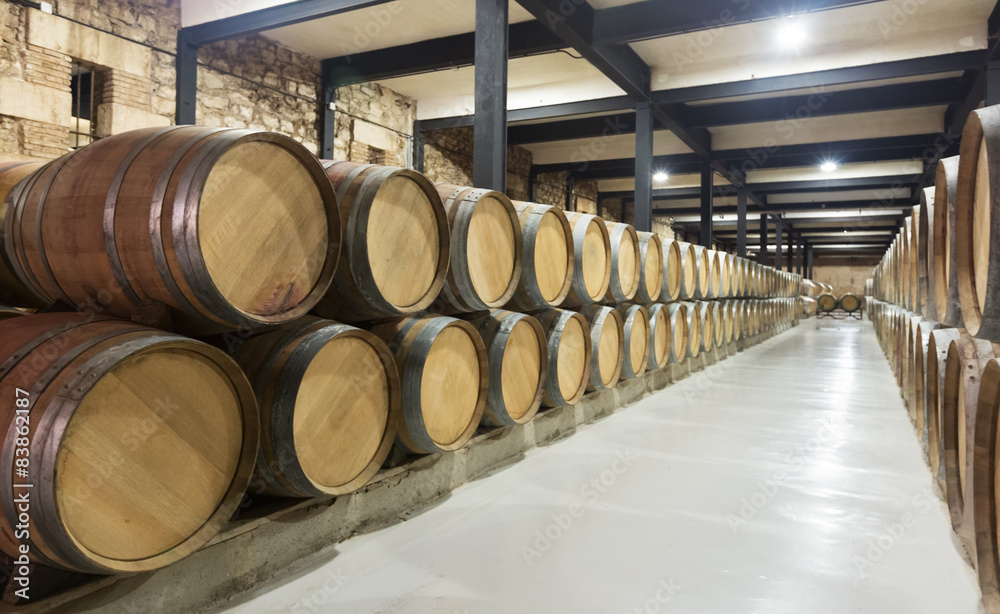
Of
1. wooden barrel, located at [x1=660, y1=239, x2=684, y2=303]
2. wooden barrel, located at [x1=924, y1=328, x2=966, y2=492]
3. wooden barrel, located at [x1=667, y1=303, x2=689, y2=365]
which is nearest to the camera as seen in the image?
wooden barrel, located at [x1=924, y1=328, x2=966, y2=492]

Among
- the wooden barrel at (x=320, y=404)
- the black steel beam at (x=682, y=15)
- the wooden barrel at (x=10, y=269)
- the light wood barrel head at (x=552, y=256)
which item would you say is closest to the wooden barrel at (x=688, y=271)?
the black steel beam at (x=682, y=15)

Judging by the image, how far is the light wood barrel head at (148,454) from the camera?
1.47 meters

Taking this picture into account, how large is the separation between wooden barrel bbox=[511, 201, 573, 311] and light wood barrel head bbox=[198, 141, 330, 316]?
1639 mm

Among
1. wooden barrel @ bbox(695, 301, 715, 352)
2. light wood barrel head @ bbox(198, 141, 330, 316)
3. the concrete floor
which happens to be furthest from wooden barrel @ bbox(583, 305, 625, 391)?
light wood barrel head @ bbox(198, 141, 330, 316)

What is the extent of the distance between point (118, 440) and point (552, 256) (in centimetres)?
287

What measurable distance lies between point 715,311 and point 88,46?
7.59 m

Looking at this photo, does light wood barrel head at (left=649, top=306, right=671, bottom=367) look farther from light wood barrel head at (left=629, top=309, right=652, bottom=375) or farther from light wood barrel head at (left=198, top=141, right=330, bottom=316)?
light wood barrel head at (left=198, top=141, right=330, bottom=316)

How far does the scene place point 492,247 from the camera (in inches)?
132

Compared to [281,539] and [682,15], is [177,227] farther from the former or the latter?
[682,15]

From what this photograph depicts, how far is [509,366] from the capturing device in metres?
3.46

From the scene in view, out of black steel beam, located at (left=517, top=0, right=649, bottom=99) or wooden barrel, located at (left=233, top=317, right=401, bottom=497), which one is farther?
black steel beam, located at (left=517, top=0, right=649, bottom=99)

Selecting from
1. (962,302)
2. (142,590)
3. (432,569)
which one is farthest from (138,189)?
(962,302)

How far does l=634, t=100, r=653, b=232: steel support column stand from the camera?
800cm

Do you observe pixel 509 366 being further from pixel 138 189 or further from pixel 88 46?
pixel 88 46
